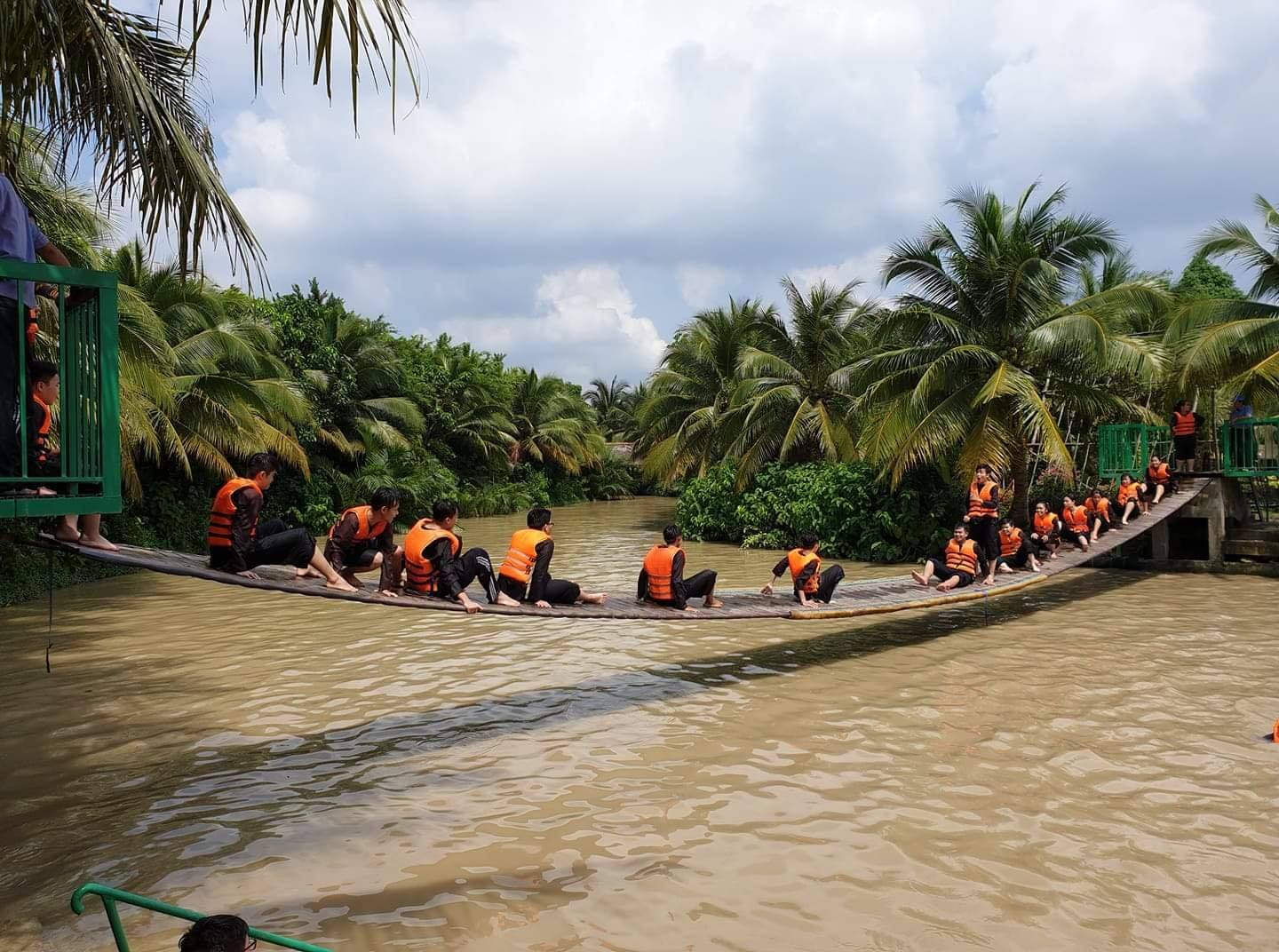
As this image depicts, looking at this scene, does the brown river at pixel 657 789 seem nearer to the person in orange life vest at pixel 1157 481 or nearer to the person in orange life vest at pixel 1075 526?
the person in orange life vest at pixel 1075 526

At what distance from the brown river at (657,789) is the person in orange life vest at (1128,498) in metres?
4.19

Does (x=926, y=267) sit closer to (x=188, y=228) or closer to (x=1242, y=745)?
(x=1242, y=745)

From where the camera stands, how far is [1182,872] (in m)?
4.08

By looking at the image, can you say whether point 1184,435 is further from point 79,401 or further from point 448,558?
point 79,401

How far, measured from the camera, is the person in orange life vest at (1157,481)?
1398cm

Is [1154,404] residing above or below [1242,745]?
above

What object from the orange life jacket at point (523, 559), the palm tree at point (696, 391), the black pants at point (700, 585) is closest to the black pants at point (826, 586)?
the black pants at point (700, 585)

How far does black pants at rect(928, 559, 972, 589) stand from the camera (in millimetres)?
9156

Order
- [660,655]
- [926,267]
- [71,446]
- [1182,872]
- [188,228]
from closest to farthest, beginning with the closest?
[71,446] → [1182,872] → [188,228] → [660,655] → [926,267]

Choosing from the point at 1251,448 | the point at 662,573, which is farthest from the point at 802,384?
the point at 662,573

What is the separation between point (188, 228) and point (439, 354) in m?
25.7

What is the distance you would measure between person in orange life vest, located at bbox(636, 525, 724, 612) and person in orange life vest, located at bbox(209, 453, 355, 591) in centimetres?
255

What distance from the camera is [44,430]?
380cm

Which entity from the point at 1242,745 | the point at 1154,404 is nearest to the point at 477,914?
the point at 1242,745
